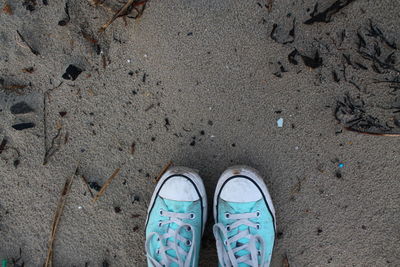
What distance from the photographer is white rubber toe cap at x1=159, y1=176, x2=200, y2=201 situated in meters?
1.64

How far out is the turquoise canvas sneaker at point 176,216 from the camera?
1.65 metres

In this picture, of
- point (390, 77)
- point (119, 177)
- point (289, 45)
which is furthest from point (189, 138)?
point (390, 77)

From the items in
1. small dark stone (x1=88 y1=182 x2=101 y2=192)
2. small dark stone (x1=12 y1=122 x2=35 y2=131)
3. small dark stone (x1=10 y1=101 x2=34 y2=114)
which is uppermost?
small dark stone (x1=10 y1=101 x2=34 y2=114)

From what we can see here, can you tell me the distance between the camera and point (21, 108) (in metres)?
1.74

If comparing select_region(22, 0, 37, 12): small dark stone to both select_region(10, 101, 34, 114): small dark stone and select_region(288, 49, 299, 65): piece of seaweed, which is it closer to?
select_region(10, 101, 34, 114): small dark stone

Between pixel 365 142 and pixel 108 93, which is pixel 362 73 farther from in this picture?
pixel 108 93

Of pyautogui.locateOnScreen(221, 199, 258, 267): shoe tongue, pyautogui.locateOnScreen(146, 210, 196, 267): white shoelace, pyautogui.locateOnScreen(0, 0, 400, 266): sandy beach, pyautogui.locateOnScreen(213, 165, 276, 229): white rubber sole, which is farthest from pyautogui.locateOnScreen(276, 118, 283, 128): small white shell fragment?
pyautogui.locateOnScreen(146, 210, 196, 267): white shoelace

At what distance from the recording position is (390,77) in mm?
1569

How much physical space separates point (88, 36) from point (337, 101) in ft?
4.56

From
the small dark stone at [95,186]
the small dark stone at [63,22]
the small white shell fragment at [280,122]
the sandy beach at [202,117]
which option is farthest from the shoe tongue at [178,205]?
the small dark stone at [63,22]

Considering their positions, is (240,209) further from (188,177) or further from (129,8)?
(129,8)

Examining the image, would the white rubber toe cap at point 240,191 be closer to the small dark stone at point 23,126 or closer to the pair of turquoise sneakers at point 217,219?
the pair of turquoise sneakers at point 217,219

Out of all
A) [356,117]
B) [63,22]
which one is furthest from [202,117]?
[63,22]

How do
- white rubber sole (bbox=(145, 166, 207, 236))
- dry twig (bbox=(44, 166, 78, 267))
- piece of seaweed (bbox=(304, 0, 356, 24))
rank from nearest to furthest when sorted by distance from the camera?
piece of seaweed (bbox=(304, 0, 356, 24)), white rubber sole (bbox=(145, 166, 207, 236)), dry twig (bbox=(44, 166, 78, 267))
